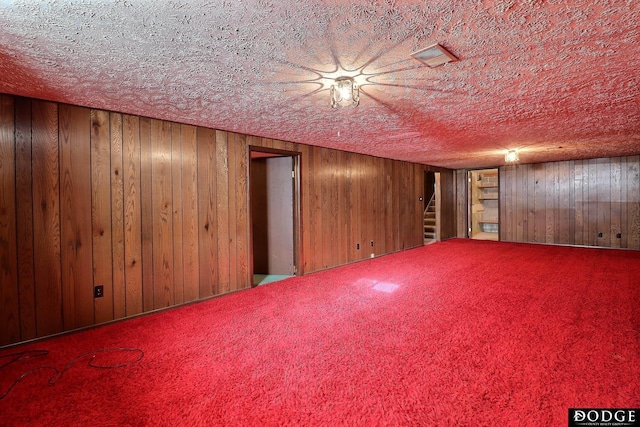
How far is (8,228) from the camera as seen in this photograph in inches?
93.8

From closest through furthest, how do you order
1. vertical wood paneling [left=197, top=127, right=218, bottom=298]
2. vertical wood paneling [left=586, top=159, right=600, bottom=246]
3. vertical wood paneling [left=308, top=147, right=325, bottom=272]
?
vertical wood paneling [left=197, top=127, right=218, bottom=298], vertical wood paneling [left=308, top=147, right=325, bottom=272], vertical wood paneling [left=586, top=159, right=600, bottom=246]

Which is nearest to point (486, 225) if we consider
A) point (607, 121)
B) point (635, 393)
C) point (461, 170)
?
point (461, 170)

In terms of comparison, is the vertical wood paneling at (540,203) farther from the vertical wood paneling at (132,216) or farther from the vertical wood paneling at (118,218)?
the vertical wood paneling at (118,218)

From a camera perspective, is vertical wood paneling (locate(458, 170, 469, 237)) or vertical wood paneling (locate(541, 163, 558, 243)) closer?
vertical wood paneling (locate(541, 163, 558, 243))

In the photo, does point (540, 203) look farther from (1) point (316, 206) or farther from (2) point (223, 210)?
(2) point (223, 210)

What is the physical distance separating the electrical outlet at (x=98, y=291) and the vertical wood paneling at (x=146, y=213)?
1.13 feet

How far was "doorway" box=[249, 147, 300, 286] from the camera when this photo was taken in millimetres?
4516

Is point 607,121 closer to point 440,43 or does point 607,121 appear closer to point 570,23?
point 570,23

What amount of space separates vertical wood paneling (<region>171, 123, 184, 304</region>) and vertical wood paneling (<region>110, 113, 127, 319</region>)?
0.47 meters

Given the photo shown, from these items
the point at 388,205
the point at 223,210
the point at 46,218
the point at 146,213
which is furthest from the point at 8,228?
the point at 388,205

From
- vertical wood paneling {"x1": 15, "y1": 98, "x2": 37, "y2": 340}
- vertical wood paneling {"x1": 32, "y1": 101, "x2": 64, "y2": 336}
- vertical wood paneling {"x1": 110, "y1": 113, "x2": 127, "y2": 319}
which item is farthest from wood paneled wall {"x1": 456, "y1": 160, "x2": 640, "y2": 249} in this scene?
vertical wood paneling {"x1": 15, "y1": 98, "x2": 37, "y2": 340}

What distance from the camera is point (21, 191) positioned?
7.97 feet

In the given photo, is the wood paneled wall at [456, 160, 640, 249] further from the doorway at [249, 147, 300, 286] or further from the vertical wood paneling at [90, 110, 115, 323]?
the vertical wood paneling at [90, 110, 115, 323]

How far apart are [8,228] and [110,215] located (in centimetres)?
67
